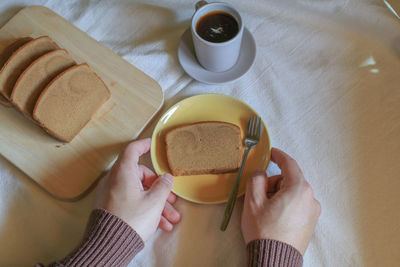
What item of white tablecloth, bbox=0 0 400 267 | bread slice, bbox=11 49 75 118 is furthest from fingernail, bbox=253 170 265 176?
bread slice, bbox=11 49 75 118

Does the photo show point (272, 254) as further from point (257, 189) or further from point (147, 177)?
point (147, 177)

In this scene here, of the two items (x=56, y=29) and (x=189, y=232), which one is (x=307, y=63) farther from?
(x=56, y=29)

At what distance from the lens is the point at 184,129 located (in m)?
0.93

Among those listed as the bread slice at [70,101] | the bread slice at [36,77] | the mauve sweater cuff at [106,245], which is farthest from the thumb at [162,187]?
the bread slice at [36,77]

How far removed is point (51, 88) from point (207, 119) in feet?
1.61

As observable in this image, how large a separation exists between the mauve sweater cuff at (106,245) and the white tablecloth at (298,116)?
93 millimetres

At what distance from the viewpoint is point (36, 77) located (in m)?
1.00

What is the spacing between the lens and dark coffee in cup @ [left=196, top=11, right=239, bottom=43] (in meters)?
0.94

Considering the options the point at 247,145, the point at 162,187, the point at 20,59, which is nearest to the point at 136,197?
the point at 162,187

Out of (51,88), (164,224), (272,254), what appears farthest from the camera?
(51,88)

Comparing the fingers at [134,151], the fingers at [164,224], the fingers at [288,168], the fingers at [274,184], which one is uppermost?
the fingers at [134,151]

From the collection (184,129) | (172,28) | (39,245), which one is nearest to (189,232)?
(184,129)

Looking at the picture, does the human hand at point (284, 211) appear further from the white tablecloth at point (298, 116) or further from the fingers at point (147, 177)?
the fingers at point (147, 177)

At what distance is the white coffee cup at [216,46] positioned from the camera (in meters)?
0.91
